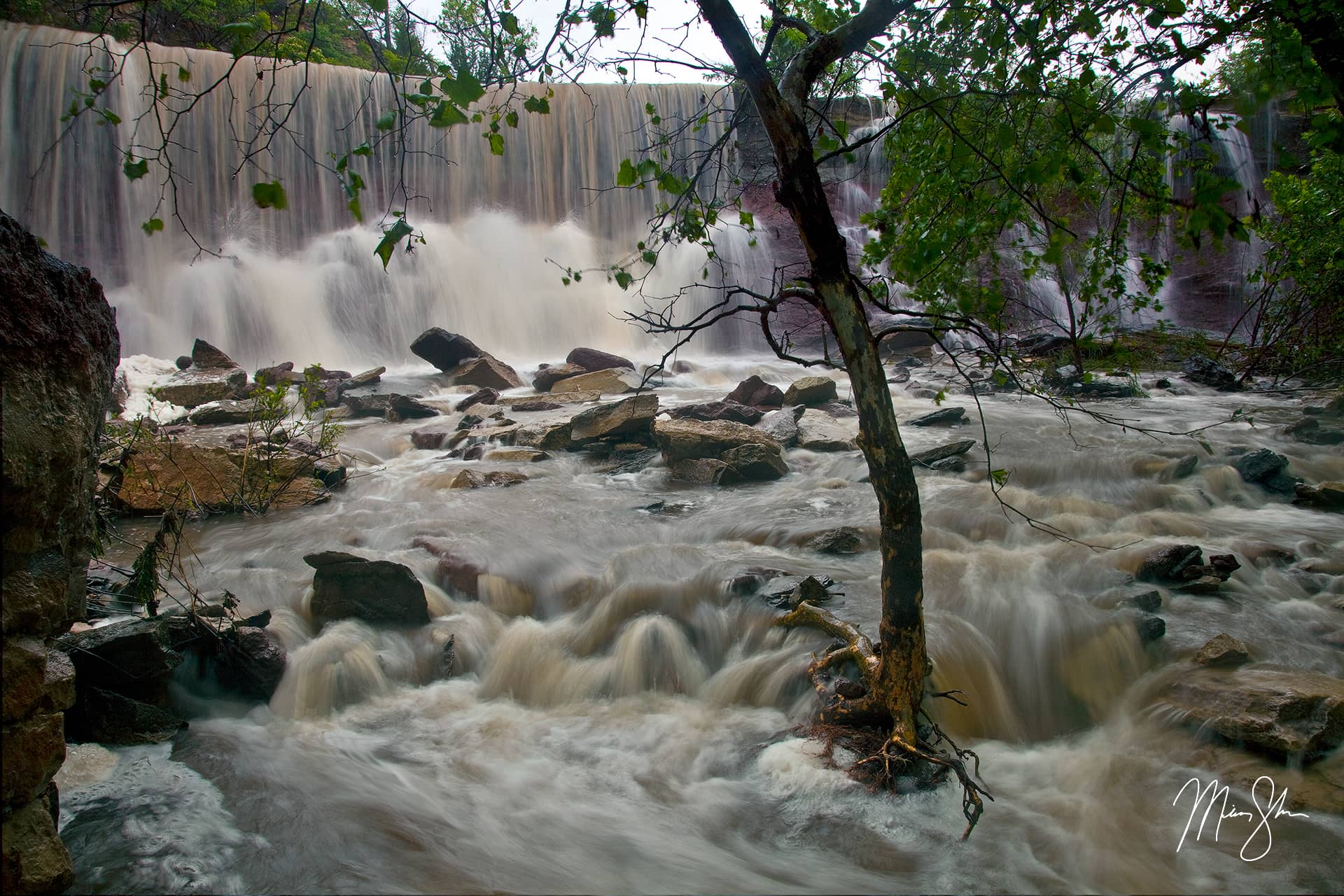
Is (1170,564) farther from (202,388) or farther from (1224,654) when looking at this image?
(202,388)

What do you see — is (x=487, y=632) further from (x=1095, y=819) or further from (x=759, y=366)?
(x=759, y=366)

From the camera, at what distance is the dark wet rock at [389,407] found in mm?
12297

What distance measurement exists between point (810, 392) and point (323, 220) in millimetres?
13756

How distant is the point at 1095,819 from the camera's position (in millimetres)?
3348

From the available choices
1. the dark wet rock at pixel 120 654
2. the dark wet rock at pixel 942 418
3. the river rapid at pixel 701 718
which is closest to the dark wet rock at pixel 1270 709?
the river rapid at pixel 701 718

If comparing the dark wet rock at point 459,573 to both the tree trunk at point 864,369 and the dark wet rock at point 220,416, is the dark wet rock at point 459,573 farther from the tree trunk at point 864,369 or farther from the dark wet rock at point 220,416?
the dark wet rock at point 220,416

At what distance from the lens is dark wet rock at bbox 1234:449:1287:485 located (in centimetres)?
736

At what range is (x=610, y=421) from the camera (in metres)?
9.99

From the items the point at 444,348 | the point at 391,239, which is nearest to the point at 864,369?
the point at 391,239

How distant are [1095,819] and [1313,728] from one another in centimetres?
104

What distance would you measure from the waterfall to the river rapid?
1010 cm

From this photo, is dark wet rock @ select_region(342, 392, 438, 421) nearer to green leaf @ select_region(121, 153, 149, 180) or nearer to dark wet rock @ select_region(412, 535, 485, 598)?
dark wet rock @ select_region(412, 535, 485, 598)
